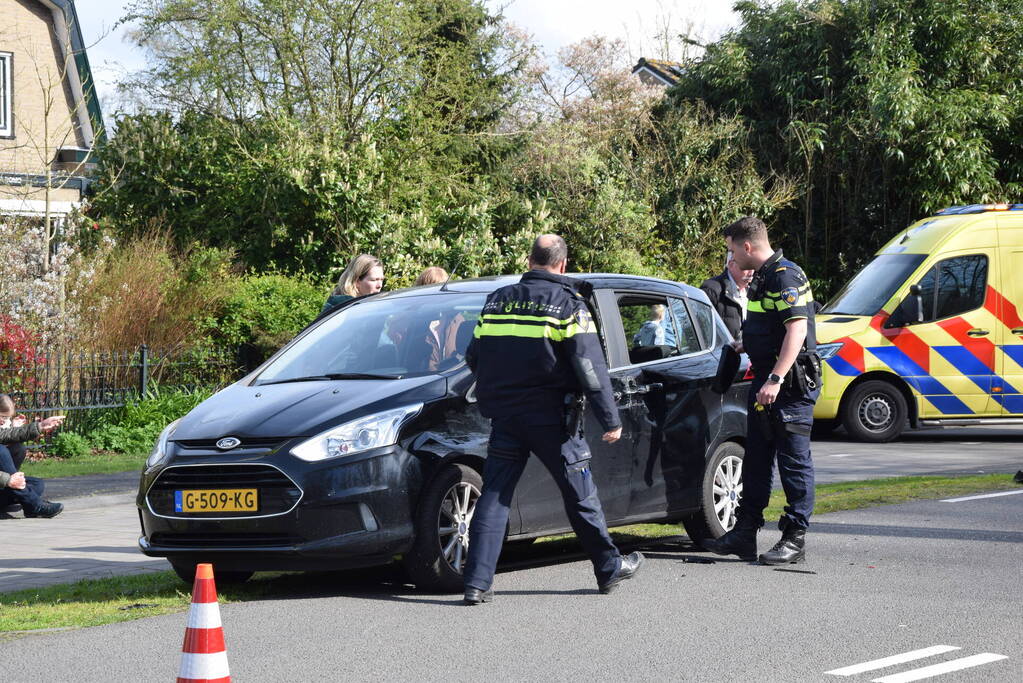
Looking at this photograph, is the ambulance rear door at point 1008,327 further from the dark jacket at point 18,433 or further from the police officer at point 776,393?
the dark jacket at point 18,433

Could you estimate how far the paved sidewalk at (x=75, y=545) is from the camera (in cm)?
830

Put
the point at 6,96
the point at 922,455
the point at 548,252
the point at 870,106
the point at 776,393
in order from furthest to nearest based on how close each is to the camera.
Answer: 1. the point at 870,106
2. the point at 6,96
3. the point at 922,455
4. the point at 776,393
5. the point at 548,252

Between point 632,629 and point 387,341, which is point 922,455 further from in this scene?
point 632,629

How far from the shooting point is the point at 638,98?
143 feet

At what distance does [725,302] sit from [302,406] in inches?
189

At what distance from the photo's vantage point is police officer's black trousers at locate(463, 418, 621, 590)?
7.02 m

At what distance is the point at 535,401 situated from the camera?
7.05m

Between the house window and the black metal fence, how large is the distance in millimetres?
9495

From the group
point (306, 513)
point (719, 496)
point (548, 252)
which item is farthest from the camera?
point (719, 496)

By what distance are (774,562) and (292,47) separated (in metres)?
17.4

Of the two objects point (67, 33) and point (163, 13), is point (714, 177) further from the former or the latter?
point (67, 33)

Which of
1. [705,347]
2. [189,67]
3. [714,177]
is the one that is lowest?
[705,347]

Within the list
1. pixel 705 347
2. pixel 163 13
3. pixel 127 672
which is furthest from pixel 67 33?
pixel 127 672

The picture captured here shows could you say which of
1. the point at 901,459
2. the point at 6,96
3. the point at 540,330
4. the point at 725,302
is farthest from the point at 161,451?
the point at 6,96
